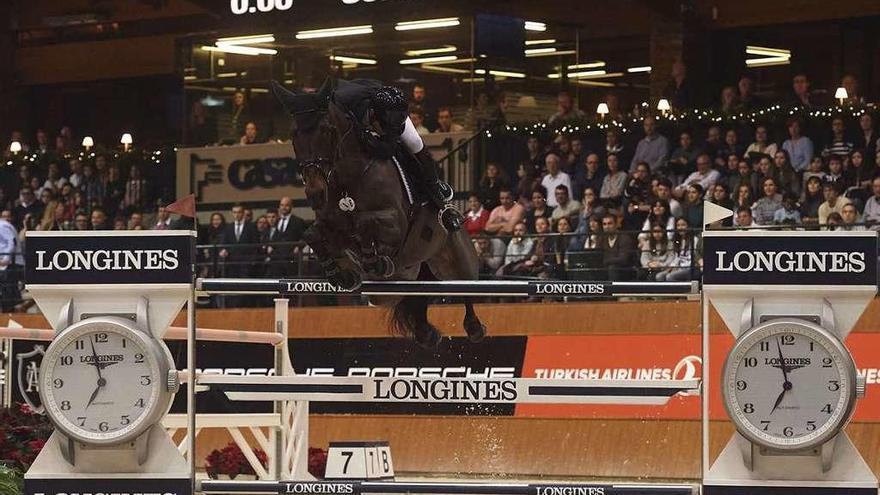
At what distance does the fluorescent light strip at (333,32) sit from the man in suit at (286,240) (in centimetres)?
477

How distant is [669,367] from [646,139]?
4.13 meters

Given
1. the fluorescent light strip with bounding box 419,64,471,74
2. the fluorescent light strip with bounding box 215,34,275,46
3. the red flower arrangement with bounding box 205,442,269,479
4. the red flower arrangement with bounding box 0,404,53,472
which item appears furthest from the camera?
the fluorescent light strip with bounding box 215,34,275,46

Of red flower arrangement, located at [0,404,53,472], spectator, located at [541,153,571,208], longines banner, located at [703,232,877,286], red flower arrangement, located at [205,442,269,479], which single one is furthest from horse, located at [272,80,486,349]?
spectator, located at [541,153,571,208]

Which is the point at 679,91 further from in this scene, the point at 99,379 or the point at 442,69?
the point at 99,379

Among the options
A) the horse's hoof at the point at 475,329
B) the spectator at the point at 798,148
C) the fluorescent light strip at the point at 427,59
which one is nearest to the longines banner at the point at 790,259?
the horse's hoof at the point at 475,329

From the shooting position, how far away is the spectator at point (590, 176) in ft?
59.1

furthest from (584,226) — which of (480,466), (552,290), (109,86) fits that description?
(109,86)

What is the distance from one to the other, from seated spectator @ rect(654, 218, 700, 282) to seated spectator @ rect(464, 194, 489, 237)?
262 centimetres

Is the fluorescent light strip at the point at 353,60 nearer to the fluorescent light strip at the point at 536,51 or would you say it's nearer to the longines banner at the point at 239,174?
the longines banner at the point at 239,174

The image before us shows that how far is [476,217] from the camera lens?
57.3ft

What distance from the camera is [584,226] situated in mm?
16859

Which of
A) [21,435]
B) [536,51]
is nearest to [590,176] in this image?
[536,51]

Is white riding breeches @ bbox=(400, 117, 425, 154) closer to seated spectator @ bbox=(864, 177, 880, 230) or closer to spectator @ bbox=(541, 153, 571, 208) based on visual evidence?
seated spectator @ bbox=(864, 177, 880, 230)

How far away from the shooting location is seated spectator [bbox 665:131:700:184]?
17.4 metres
